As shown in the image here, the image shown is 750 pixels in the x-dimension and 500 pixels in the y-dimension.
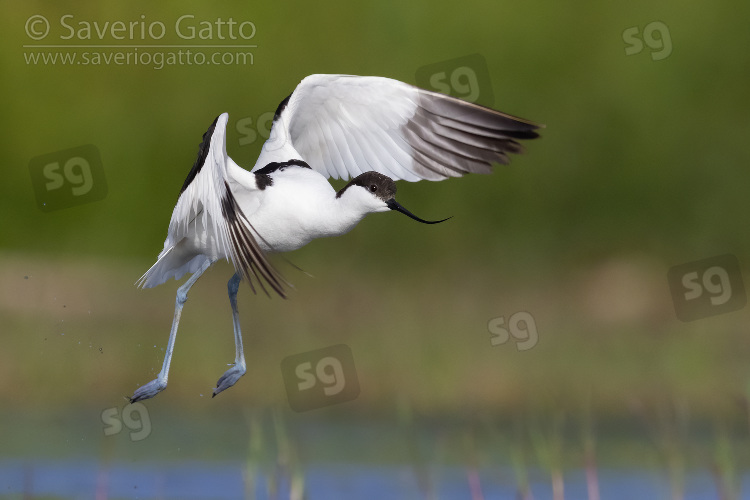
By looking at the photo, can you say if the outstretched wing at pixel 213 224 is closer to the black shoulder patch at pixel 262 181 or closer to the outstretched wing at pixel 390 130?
the black shoulder patch at pixel 262 181

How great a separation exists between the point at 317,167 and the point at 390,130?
1.51 ft

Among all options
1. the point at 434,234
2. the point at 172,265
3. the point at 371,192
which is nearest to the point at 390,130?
the point at 371,192

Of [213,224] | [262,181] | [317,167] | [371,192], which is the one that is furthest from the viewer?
[317,167]

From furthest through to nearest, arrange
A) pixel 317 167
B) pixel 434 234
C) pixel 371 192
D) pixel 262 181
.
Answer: pixel 434 234
pixel 317 167
pixel 262 181
pixel 371 192

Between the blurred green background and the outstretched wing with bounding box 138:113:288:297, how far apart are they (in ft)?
6.45

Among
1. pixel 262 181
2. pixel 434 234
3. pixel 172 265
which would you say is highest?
pixel 434 234

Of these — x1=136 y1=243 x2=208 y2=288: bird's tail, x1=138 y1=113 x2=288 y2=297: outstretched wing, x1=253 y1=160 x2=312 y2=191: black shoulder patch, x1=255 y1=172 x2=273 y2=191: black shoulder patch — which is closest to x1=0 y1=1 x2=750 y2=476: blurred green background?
x1=136 y1=243 x2=208 y2=288: bird's tail

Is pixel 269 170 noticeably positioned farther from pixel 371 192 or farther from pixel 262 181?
pixel 371 192

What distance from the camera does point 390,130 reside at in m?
5.32

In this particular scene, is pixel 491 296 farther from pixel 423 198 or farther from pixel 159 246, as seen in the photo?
pixel 159 246

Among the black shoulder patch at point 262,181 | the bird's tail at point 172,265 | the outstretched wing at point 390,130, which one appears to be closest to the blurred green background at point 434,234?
the bird's tail at point 172,265

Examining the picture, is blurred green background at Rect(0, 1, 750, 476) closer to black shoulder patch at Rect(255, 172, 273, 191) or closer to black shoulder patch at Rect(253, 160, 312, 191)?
black shoulder patch at Rect(253, 160, 312, 191)

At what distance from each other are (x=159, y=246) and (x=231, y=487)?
6.79 feet

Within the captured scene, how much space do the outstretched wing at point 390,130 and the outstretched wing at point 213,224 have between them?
0.56 m
